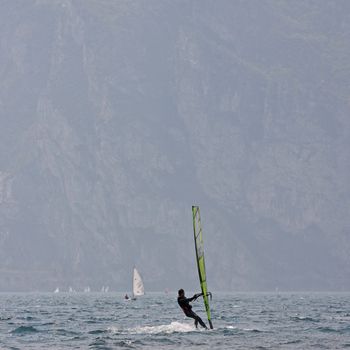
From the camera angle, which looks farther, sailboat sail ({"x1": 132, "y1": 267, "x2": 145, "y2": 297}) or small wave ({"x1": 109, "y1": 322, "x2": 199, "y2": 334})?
sailboat sail ({"x1": 132, "y1": 267, "x2": 145, "y2": 297})

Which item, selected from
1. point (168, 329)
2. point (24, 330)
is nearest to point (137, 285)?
point (24, 330)

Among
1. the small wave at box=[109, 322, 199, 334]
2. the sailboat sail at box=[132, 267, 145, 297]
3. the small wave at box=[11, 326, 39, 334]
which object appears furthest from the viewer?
the sailboat sail at box=[132, 267, 145, 297]

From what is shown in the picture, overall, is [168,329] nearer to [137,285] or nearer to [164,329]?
[164,329]

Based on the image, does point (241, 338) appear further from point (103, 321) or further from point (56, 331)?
point (103, 321)

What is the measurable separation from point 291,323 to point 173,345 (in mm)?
19112

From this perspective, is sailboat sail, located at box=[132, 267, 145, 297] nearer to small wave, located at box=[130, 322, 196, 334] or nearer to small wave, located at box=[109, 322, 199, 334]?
small wave, located at box=[109, 322, 199, 334]

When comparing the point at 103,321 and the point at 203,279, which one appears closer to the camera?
the point at 203,279

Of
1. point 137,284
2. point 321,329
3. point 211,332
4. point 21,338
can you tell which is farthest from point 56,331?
point 137,284

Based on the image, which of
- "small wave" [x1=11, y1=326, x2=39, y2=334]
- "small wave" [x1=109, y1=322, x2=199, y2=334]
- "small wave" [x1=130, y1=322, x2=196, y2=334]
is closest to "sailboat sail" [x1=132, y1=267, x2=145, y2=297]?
"small wave" [x1=11, y1=326, x2=39, y2=334]

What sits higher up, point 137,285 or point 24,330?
point 137,285

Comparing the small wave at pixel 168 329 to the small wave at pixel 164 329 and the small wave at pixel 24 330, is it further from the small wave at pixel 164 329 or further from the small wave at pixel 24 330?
the small wave at pixel 24 330

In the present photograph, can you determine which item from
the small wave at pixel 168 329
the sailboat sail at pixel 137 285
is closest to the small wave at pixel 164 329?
the small wave at pixel 168 329

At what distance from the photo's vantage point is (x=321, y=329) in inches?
2274

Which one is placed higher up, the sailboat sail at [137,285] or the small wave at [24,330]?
the sailboat sail at [137,285]
